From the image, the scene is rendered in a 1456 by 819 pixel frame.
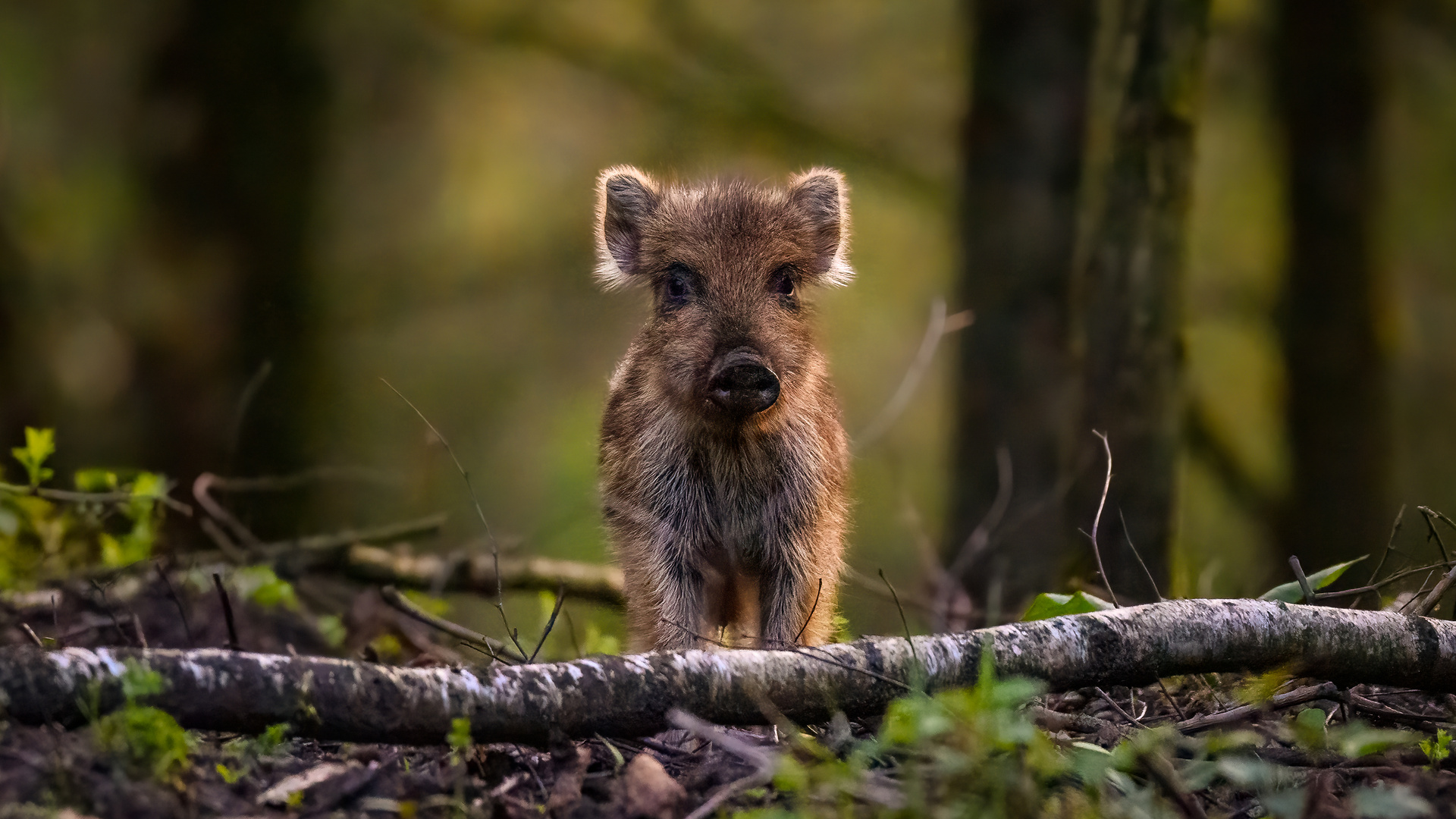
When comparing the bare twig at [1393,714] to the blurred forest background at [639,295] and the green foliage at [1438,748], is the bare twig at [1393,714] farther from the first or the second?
the blurred forest background at [639,295]

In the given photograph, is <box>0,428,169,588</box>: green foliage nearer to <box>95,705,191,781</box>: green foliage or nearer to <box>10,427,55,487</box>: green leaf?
<box>10,427,55,487</box>: green leaf

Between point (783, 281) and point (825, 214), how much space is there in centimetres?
63

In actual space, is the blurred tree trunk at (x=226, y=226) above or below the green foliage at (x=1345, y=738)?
above

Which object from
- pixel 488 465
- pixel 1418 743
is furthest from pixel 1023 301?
pixel 488 465

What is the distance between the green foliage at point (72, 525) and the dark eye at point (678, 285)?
2.55 metres

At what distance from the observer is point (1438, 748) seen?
3031 mm

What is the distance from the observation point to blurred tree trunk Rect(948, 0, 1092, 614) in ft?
23.6

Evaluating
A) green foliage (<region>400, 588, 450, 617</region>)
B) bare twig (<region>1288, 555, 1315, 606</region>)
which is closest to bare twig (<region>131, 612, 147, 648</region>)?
green foliage (<region>400, 588, 450, 617</region>)

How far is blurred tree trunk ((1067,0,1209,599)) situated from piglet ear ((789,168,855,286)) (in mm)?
1648

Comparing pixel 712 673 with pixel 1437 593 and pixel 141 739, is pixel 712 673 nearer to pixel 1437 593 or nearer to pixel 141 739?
pixel 141 739

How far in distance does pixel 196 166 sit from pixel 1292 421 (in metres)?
9.39

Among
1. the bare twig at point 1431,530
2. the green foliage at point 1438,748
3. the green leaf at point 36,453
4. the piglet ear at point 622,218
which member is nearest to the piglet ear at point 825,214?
the piglet ear at point 622,218

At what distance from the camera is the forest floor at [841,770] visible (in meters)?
2.46

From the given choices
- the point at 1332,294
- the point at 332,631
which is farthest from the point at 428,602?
the point at 1332,294
